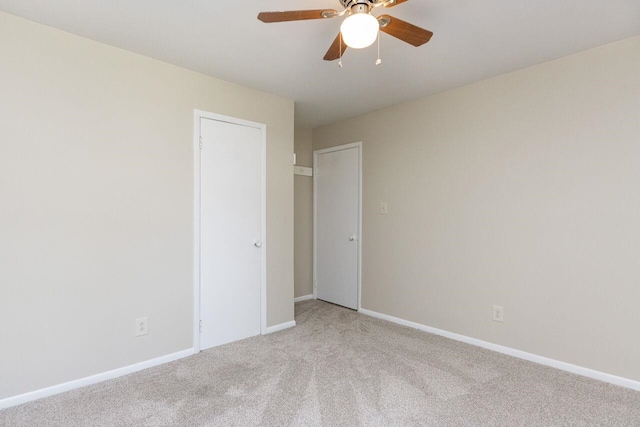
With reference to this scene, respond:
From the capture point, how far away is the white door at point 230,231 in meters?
2.85

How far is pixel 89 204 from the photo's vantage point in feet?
7.46

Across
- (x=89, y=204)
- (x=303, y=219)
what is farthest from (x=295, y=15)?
(x=303, y=219)

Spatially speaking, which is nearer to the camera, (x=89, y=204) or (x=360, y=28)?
(x=360, y=28)

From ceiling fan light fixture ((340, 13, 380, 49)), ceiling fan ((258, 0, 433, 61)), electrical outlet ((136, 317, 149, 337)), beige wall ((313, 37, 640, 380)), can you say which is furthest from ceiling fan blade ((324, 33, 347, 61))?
electrical outlet ((136, 317, 149, 337))

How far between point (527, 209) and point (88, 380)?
11.2 feet

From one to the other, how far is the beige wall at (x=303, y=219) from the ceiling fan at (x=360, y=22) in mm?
2619

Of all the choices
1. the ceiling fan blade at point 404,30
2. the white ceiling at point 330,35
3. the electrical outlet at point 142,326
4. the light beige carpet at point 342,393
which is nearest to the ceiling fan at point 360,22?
the ceiling fan blade at point 404,30

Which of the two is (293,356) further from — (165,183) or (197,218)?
(165,183)

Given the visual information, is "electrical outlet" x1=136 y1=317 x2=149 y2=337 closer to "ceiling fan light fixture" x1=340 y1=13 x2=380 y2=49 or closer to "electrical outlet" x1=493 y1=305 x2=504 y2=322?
"ceiling fan light fixture" x1=340 y1=13 x2=380 y2=49

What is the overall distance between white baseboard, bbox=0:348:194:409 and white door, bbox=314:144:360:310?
198 cm

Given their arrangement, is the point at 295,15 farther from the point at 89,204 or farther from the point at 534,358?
the point at 534,358

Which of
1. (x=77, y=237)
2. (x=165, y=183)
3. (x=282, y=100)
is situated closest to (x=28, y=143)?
(x=77, y=237)

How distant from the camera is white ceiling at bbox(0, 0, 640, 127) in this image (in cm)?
189

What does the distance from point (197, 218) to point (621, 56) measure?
3269 millimetres
